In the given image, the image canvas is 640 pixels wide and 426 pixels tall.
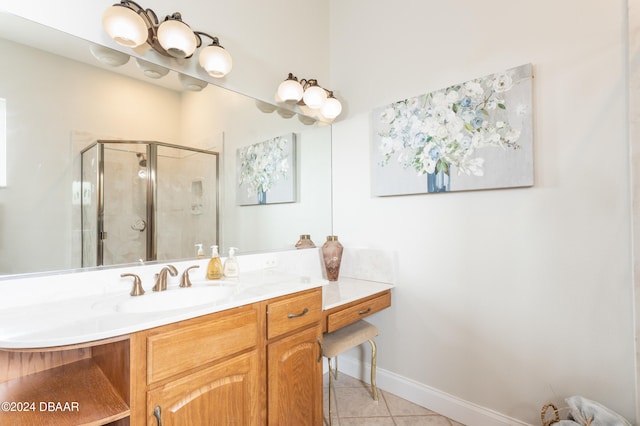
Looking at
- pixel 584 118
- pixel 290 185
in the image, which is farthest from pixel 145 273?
pixel 584 118

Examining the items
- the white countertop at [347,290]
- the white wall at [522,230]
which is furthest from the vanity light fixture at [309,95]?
the white countertop at [347,290]

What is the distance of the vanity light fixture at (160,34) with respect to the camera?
4.12ft

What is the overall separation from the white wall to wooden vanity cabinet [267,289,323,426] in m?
0.78

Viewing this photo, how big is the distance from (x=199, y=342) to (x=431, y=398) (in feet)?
5.03

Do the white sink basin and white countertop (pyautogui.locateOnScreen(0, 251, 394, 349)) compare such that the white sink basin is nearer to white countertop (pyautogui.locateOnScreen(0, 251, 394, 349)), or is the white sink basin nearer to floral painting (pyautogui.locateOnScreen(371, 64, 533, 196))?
white countertop (pyautogui.locateOnScreen(0, 251, 394, 349))

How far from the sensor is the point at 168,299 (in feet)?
4.28

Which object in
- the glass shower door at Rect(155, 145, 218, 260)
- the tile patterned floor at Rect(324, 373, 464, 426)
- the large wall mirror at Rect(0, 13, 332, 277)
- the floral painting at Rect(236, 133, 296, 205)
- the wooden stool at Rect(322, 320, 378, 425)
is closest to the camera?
the large wall mirror at Rect(0, 13, 332, 277)

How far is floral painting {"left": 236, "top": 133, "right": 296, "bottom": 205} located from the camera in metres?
1.87

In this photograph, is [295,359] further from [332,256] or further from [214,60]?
[214,60]

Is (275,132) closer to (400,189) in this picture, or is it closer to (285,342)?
(400,189)

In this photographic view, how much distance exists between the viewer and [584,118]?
4.56 ft

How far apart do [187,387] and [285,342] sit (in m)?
0.42

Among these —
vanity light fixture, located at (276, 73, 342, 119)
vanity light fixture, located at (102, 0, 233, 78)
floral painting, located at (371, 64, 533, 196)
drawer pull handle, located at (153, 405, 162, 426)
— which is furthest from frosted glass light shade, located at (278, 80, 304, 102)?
drawer pull handle, located at (153, 405, 162, 426)

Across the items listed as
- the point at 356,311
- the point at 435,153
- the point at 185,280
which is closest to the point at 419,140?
the point at 435,153
